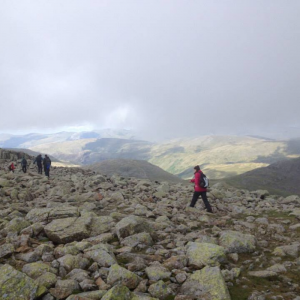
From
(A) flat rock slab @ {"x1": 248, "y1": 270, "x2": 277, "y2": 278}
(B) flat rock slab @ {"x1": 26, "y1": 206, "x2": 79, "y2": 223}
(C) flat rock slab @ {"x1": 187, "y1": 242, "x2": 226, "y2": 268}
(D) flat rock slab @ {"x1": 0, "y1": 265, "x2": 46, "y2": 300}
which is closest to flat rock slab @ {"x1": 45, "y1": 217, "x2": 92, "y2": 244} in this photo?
(B) flat rock slab @ {"x1": 26, "y1": 206, "x2": 79, "y2": 223}

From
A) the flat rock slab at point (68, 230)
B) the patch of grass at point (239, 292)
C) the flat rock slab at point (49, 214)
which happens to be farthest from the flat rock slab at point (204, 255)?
the flat rock slab at point (49, 214)

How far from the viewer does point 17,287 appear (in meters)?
5.43

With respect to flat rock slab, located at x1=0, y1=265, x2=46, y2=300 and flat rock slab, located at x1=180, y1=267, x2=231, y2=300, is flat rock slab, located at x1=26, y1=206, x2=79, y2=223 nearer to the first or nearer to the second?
flat rock slab, located at x1=0, y1=265, x2=46, y2=300

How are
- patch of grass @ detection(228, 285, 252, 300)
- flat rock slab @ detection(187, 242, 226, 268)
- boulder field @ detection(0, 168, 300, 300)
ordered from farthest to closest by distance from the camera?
flat rock slab @ detection(187, 242, 226, 268) → patch of grass @ detection(228, 285, 252, 300) → boulder field @ detection(0, 168, 300, 300)

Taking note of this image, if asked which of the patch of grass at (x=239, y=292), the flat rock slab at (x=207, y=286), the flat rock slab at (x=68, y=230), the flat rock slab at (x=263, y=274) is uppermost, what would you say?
the flat rock slab at (x=68, y=230)

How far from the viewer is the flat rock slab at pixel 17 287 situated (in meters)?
5.29

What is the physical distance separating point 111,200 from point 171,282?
12.5 m

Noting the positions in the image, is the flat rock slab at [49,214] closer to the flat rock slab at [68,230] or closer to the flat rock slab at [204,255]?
the flat rock slab at [68,230]

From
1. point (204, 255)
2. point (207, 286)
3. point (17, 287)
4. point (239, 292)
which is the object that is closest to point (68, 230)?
point (17, 287)

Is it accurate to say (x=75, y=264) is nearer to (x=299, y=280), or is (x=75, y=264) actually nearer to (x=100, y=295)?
(x=100, y=295)

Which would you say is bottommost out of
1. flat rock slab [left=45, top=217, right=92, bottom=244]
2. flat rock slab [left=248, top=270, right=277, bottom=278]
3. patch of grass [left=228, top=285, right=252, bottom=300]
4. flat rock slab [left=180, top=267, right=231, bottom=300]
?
flat rock slab [left=248, top=270, right=277, bottom=278]

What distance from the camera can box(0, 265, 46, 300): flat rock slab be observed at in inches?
208

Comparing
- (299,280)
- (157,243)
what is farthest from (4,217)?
(299,280)

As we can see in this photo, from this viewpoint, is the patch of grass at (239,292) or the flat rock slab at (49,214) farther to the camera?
the flat rock slab at (49,214)
